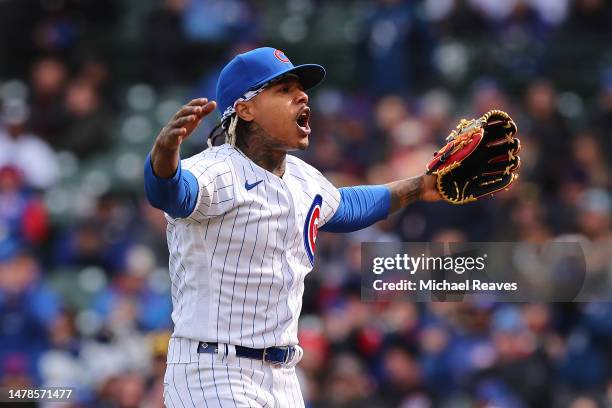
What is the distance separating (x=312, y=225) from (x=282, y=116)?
1.23ft

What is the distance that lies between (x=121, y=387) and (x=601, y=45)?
5306mm

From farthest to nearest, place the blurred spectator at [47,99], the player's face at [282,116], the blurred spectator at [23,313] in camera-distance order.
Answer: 1. the blurred spectator at [47,99]
2. the blurred spectator at [23,313]
3. the player's face at [282,116]

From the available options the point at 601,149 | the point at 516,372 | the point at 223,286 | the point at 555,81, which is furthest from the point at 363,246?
the point at 555,81

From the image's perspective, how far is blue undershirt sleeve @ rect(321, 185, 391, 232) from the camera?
4113 millimetres

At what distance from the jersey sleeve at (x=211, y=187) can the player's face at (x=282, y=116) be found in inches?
9.9

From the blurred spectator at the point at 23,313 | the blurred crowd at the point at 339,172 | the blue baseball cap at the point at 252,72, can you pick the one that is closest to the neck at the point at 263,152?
the blue baseball cap at the point at 252,72

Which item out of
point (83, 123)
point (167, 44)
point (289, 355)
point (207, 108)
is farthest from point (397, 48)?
point (207, 108)

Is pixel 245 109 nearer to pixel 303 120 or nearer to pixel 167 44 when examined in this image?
pixel 303 120

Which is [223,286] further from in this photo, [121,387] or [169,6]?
[169,6]

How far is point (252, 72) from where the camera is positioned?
3822 millimetres

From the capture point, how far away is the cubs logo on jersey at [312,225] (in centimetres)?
384

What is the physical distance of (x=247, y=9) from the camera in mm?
10484

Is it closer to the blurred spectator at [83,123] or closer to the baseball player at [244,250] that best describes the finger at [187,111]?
the baseball player at [244,250]

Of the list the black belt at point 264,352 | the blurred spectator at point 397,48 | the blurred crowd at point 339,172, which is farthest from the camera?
the blurred spectator at point 397,48
